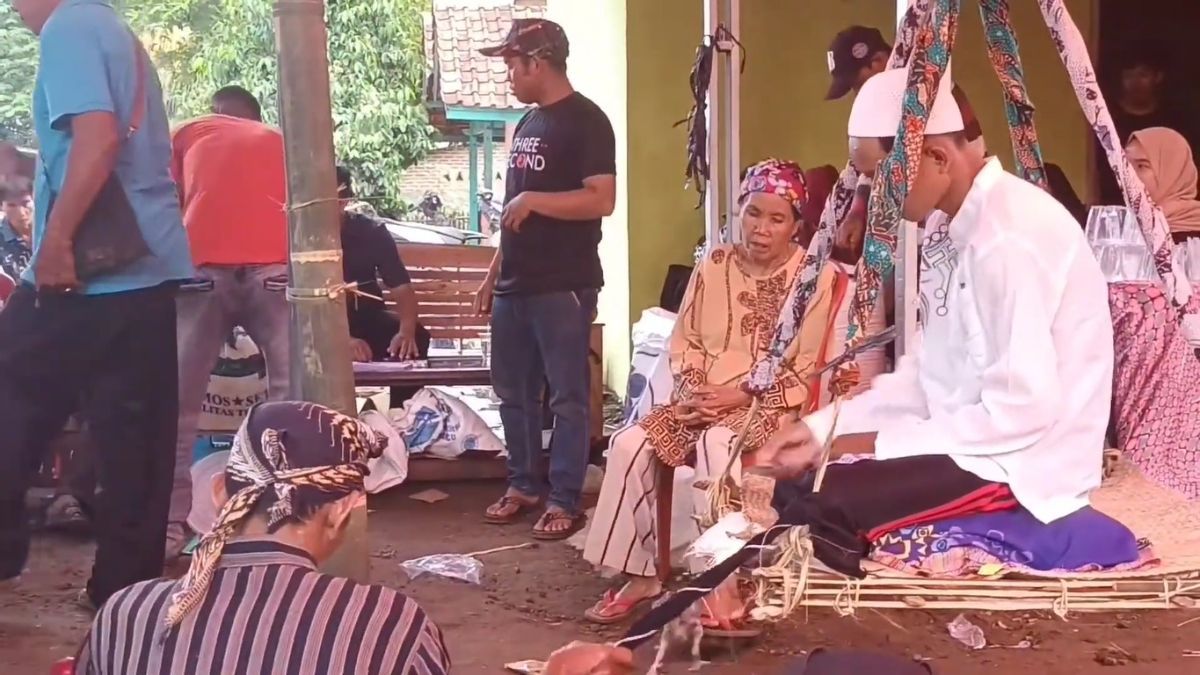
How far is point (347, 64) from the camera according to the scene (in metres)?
16.0

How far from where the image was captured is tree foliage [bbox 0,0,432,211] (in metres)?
15.5

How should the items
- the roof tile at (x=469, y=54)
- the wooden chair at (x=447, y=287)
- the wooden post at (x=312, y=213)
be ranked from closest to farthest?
the wooden post at (x=312, y=213), the wooden chair at (x=447, y=287), the roof tile at (x=469, y=54)

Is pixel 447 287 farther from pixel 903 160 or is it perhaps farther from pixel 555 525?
pixel 903 160

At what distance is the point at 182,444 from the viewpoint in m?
4.41

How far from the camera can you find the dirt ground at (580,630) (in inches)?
140

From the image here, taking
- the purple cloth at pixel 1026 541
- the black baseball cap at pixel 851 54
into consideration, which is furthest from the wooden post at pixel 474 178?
the purple cloth at pixel 1026 541

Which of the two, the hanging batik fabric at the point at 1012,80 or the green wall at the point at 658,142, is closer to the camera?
the hanging batik fabric at the point at 1012,80

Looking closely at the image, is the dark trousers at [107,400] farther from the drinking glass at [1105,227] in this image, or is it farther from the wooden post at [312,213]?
the drinking glass at [1105,227]

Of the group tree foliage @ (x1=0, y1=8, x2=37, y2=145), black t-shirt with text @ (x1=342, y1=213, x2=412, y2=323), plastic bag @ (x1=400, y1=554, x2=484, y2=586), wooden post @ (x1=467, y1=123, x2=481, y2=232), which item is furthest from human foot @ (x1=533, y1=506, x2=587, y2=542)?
wooden post @ (x1=467, y1=123, x2=481, y2=232)

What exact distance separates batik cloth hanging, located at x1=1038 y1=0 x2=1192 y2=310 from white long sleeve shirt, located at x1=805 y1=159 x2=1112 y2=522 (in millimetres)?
346

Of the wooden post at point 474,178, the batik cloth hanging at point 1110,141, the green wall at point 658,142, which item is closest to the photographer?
the batik cloth hanging at point 1110,141

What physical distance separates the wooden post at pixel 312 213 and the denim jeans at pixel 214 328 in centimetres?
173

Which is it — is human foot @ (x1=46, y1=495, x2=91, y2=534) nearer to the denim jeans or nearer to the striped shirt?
the denim jeans

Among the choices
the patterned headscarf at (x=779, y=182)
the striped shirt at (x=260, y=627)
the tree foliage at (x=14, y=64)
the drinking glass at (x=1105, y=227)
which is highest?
the tree foliage at (x=14, y=64)
